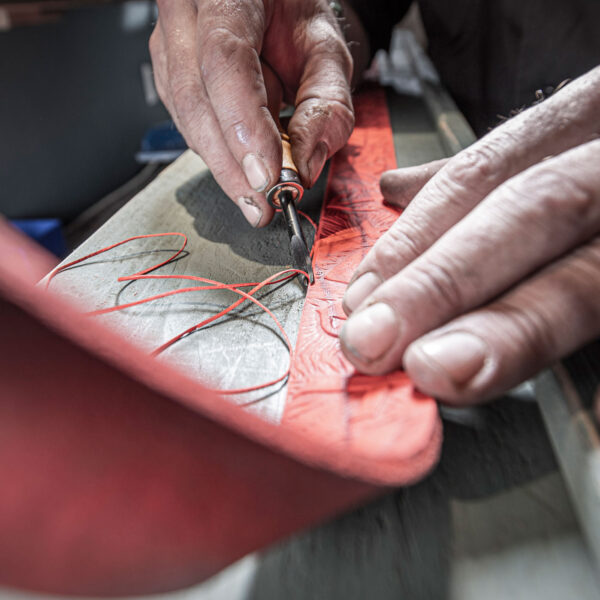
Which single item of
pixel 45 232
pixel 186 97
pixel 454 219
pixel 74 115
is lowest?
pixel 45 232

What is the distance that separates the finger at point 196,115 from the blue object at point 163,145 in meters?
1.15

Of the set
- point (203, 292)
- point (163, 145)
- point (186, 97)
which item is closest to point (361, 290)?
point (203, 292)

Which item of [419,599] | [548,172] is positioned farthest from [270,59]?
[419,599]

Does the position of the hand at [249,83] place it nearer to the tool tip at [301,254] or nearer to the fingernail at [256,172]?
the fingernail at [256,172]

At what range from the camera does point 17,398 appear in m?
0.27

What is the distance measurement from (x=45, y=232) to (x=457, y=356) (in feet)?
7.15

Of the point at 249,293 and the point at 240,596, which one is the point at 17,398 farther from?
the point at 249,293

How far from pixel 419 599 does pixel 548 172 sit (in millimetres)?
393

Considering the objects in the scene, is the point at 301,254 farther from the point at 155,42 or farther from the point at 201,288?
the point at 155,42

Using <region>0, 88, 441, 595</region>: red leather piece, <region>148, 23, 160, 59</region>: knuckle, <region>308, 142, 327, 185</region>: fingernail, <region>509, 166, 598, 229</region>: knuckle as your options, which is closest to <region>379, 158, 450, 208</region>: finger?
<region>308, 142, 327, 185</region>: fingernail

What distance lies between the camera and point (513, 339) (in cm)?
38

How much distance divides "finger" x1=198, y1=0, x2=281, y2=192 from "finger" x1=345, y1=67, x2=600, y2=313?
336 millimetres

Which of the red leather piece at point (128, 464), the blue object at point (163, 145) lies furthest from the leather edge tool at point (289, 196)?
the blue object at point (163, 145)

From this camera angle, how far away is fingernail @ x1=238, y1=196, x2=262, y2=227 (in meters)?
0.82
